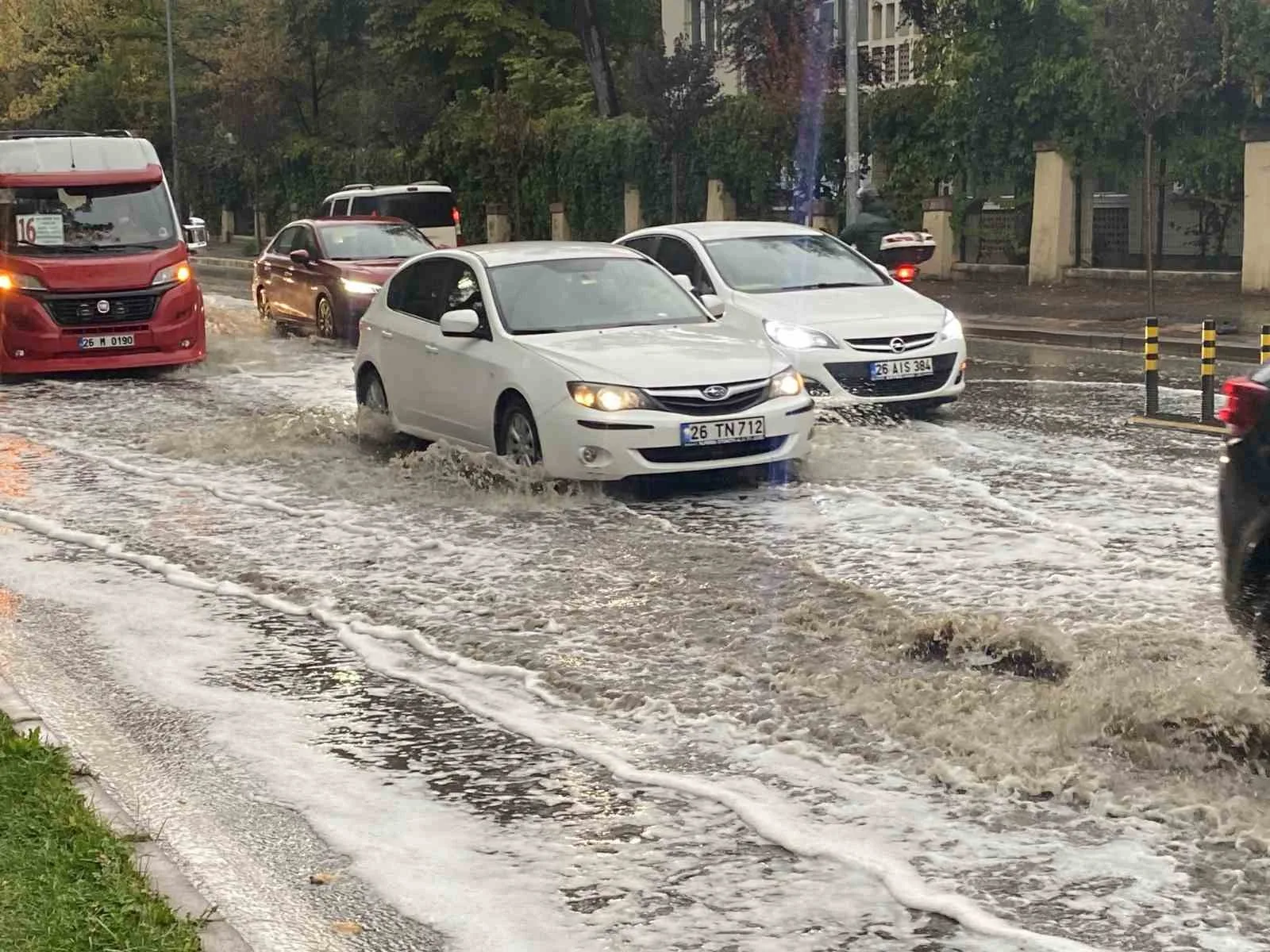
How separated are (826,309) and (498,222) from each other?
112ft

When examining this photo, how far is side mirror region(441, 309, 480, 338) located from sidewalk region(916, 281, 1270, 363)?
1024 centimetres

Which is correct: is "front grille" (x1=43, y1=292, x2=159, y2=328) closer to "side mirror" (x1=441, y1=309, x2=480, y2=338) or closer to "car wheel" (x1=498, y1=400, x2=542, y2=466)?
"side mirror" (x1=441, y1=309, x2=480, y2=338)

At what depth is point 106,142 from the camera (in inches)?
765

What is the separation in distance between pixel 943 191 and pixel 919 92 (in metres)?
2.00

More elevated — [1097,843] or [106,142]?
[106,142]

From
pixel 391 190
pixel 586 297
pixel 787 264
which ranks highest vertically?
pixel 391 190

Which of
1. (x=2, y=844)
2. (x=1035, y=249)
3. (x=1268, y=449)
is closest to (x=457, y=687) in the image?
(x=2, y=844)

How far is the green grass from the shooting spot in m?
4.26

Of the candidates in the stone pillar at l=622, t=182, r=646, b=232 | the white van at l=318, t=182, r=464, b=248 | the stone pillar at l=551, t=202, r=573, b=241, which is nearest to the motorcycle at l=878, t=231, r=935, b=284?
the white van at l=318, t=182, r=464, b=248

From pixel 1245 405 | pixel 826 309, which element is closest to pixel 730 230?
pixel 826 309

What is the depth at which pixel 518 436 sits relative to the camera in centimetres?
1133

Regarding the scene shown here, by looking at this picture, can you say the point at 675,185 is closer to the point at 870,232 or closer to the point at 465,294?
the point at 870,232

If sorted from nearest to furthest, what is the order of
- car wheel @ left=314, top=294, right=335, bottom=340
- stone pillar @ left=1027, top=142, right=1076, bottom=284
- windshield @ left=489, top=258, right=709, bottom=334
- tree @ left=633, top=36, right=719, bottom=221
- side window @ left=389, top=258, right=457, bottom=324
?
windshield @ left=489, top=258, right=709, bottom=334
side window @ left=389, top=258, right=457, bottom=324
car wheel @ left=314, top=294, right=335, bottom=340
stone pillar @ left=1027, top=142, right=1076, bottom=284
tree @ left=633, top=36, right=719, bottom=221

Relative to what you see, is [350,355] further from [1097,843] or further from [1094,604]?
[1097,843]
